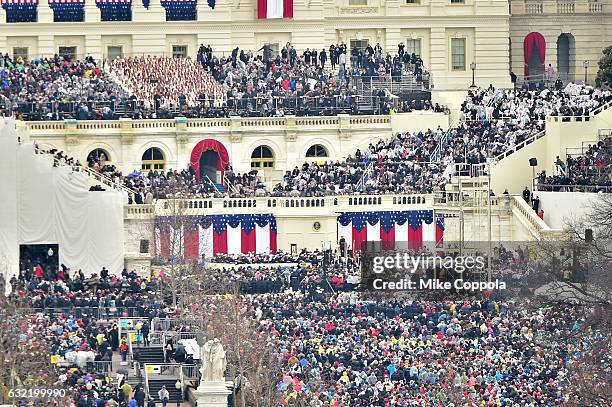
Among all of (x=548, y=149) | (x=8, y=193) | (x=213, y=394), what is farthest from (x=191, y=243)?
(x=213, y=394)

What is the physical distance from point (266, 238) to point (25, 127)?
1229 cm

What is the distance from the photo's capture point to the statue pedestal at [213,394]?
119 meters

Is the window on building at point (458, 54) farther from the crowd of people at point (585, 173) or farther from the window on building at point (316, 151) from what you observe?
the crowd of people at point (585, 173)

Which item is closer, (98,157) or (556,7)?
(98,157)

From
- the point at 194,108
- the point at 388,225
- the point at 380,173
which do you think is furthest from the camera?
the point at 194,108

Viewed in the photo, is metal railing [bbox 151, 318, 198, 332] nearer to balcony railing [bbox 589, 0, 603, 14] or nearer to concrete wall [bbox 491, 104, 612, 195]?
concrete wall [bbox 491, 104, 612, 195]

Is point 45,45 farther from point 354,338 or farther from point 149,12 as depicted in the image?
point 354,338

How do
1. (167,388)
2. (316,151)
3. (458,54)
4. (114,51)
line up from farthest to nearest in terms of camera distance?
(458,54), (114,51), (316,151), (167,388)

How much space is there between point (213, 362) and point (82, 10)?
Answer: 6656 cm

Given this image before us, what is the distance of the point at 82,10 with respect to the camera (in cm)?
18225

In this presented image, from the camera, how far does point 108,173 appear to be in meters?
170

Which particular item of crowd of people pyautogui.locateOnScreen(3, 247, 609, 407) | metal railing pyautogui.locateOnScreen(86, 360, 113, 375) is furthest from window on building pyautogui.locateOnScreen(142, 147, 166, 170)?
metal railing pyautogui.locateOnScreen(86, 360, 113, 375)

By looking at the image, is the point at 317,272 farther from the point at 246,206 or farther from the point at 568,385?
the point at 568,385

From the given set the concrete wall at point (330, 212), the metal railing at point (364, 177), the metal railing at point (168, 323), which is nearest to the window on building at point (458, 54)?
the metal railing at point (364, 177)
